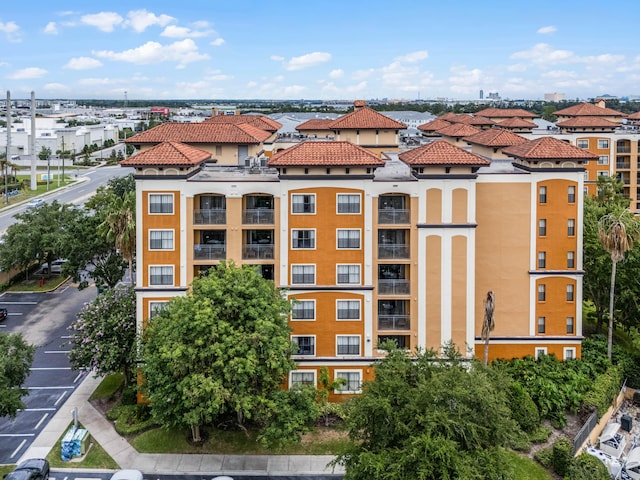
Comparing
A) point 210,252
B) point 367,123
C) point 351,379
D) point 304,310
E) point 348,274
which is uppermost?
point 367,123

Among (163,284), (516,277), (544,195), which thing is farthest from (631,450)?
(163,284)

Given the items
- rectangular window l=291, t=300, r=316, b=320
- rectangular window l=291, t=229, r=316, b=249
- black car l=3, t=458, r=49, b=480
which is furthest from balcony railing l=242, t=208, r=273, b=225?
black car l=3, t=458, r=49, b=480

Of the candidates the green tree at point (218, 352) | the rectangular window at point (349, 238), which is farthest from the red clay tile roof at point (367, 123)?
the green tree at point (218, 352)

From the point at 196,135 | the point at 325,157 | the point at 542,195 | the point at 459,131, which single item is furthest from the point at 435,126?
the point at 325,157

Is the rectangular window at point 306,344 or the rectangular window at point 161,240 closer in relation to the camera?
the rectangular window at point 161,240

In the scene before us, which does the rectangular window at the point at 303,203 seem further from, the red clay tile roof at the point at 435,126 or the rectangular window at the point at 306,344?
the red clay tile roof at the point at 435,126

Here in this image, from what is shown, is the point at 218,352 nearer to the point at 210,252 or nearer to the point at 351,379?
the point at 210,252
